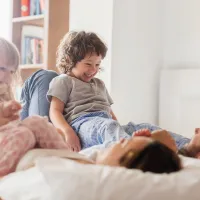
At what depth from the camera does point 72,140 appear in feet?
6.21

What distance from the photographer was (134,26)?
2748 mm

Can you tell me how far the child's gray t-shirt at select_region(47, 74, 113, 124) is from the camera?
2.04m

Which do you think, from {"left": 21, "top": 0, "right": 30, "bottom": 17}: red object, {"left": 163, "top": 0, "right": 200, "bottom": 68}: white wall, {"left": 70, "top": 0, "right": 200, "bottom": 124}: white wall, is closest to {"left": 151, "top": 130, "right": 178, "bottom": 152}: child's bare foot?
{"left": 70, "top": 0, "right": 200, "bottom": 124}: white wall

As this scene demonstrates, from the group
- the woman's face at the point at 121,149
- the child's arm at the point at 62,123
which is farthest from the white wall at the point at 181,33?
the woman's face at the point at 121,149

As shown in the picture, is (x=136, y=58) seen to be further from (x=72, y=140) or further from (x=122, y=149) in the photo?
(x=122, y=149)

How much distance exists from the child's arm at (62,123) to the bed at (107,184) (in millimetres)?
1096

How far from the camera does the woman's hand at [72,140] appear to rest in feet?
6.15

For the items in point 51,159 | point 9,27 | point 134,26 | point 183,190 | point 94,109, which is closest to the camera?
point 183,190

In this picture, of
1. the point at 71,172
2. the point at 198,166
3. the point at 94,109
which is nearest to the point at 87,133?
the point at 94,109

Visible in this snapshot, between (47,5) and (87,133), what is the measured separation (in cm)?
117

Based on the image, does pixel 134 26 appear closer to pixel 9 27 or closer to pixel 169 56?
pixel 169 56

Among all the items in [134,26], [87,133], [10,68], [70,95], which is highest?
[134,26]

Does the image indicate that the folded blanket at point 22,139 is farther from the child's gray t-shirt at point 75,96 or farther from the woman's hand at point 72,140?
the child's gray t-shirt at point 75,96

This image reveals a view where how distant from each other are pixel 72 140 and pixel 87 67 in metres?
0.40
